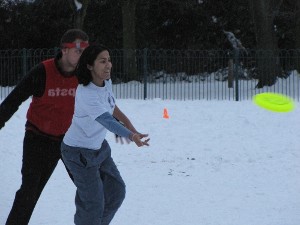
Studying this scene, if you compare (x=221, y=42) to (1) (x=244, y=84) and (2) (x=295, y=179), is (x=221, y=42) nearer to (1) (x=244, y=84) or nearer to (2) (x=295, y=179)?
(1) (x=244, y=84)

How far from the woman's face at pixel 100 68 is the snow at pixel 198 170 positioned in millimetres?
2193

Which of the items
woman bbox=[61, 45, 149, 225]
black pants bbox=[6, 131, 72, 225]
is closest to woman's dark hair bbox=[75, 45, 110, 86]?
woman bbox=[61, 45, 149, 225]

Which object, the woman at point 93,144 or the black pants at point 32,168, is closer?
the woman at point 93,144

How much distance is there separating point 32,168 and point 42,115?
0.38 m

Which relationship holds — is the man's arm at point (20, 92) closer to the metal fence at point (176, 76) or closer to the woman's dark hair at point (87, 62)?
the woman's dark hair at point (87, 62)

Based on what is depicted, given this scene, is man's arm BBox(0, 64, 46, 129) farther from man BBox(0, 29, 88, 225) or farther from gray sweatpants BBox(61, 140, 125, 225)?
gray sweatpants BBox(61, 140, 125, 225)

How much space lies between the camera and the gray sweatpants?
4.32m

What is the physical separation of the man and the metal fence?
13.0 metres

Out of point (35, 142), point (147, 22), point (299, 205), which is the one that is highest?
point (147, 22)

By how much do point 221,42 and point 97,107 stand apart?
25.0 m

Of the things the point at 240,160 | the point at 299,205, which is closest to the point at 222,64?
the point at 240,160

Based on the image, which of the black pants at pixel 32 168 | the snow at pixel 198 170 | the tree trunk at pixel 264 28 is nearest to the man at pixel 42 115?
the black pants at pixel 32 168

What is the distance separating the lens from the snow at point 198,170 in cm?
640

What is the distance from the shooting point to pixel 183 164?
954 cm
